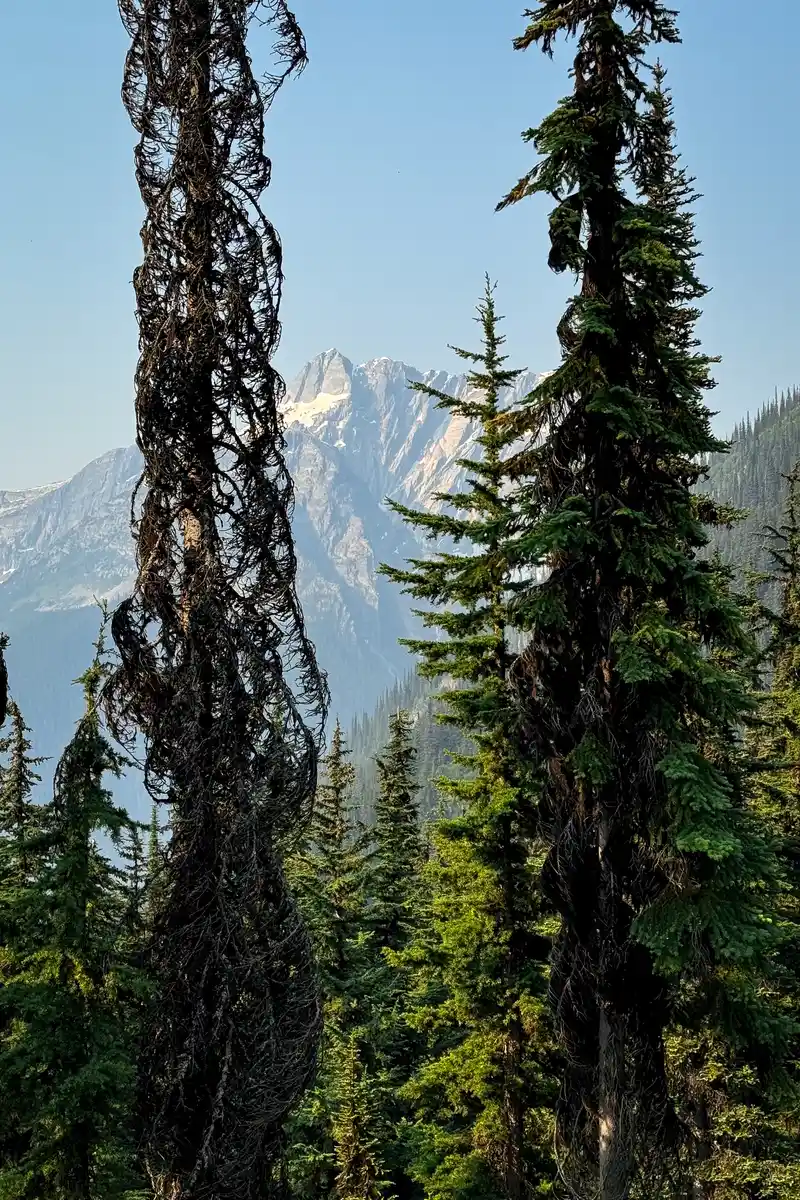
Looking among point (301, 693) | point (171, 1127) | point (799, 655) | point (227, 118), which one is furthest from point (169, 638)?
point (799, 655)

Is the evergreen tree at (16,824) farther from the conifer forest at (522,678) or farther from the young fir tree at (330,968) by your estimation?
the young fir tree at (330,968)

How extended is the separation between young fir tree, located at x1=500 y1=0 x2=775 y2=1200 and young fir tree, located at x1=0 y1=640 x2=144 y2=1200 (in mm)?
6385

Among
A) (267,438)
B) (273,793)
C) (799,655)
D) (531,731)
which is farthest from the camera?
(799,655)

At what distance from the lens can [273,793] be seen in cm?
758

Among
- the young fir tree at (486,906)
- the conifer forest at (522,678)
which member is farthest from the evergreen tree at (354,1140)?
the conifer forest at (522,678)

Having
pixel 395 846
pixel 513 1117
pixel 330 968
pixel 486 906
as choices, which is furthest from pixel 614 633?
pixel 395 846

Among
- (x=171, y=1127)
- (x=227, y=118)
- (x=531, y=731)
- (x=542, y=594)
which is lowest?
(x=171, y=1127)

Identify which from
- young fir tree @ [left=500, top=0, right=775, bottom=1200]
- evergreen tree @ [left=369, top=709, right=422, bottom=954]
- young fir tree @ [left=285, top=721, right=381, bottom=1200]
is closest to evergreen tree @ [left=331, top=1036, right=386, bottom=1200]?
young fir tree @ [left=285, top=721, right=381, bottom=1200]

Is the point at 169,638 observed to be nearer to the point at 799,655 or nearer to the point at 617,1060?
the point at 617,1060

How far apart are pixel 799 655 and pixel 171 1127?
19.8 metres

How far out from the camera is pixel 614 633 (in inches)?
310

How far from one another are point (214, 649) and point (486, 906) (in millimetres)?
7252

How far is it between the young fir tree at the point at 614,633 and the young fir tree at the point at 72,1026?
6385mm

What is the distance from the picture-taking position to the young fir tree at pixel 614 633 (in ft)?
25.4
